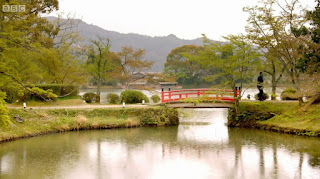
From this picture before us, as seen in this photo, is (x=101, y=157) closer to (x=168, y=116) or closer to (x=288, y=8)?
(x=168, y=116)

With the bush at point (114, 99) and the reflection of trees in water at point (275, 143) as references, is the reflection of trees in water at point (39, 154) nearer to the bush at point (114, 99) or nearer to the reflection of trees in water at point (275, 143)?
the reflection of trees in water at point (275, 143)

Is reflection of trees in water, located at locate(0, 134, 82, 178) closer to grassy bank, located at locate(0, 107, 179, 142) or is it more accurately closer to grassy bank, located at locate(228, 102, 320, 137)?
grassy bank, located at locate(0, 107, 179, 142)

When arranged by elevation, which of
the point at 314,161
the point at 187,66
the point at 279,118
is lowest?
the point at 314,161

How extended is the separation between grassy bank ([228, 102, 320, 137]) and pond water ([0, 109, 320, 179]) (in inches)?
38.0

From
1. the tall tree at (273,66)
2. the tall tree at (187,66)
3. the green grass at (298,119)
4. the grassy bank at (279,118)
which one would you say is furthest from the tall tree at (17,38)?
the tall tree at (187,66)

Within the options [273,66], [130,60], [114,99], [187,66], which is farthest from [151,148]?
[187,66]

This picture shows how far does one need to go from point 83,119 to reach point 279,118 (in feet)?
47.8

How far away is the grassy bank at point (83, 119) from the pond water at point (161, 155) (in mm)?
843

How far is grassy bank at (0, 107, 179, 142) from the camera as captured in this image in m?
21.9

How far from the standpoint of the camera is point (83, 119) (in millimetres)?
23719

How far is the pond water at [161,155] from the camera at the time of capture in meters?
13.7

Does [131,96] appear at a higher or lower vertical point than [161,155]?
higher

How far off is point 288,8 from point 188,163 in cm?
1683

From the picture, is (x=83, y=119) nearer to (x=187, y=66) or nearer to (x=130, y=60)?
(x=130, y=60)
